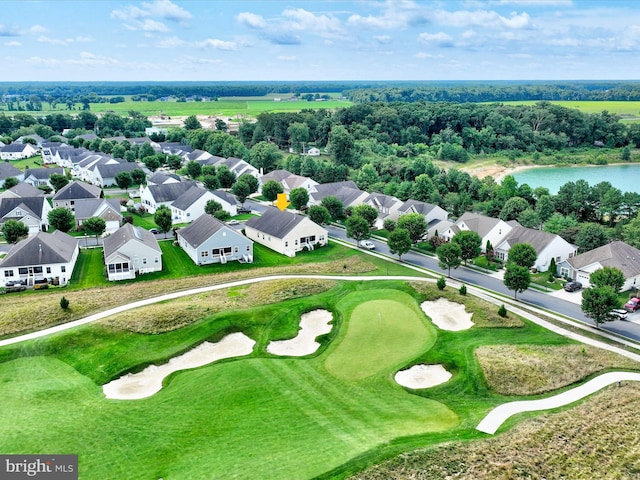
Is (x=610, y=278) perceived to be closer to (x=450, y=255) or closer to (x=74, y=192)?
(x=450, y=255)

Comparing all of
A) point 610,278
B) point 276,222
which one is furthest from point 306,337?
point 610,278

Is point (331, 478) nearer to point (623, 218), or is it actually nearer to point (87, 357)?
point (87, 357)

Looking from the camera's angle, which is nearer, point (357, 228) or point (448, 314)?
point (448, 314)

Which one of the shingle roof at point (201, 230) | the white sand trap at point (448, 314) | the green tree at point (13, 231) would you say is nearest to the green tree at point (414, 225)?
the white sand trap at point (448, 314)

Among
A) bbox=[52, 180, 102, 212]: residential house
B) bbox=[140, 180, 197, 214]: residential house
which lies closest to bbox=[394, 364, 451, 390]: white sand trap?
bbox=[140, 180, 197, 214]: residential house

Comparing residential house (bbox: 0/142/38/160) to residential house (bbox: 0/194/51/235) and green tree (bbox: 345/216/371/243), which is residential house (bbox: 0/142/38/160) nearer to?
residential house (bbox: 0/194/51/235)

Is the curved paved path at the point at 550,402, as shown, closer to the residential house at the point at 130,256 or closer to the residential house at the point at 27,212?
the residential house at the point at 130,256
